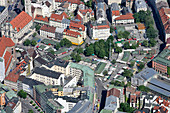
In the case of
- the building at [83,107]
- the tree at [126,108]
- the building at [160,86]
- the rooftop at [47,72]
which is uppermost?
the rooftop at [47,72]

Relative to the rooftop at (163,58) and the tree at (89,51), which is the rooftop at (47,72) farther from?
the rooftop at (163,58)

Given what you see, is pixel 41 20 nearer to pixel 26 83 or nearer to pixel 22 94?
pixel 26 83

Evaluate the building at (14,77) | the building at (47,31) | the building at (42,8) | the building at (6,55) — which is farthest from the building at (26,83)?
the building at (42,8)

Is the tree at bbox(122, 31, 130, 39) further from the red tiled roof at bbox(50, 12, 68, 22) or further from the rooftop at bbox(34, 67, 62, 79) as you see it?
the rooftop at bbox(34, 67, 62, 79)

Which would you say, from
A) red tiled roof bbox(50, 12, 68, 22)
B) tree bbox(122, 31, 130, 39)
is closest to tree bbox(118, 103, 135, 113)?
tree bbox(122, 31, 130, 39)

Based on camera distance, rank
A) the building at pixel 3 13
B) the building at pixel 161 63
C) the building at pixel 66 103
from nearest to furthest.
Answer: the building at pixel 66 103
the building at pixel 161 63
the building at pixel 3 13

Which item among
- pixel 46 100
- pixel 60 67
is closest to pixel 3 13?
pixel 60 67

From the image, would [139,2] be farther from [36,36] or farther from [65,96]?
[65,96]
